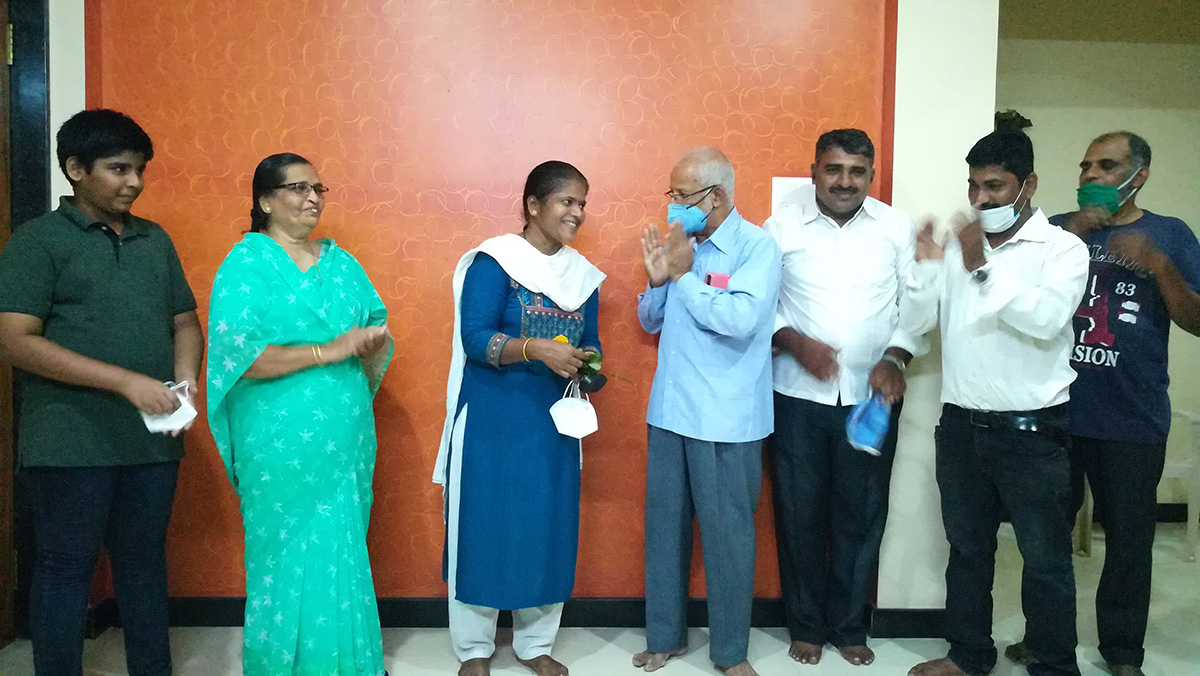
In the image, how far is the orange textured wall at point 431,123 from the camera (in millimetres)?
2756

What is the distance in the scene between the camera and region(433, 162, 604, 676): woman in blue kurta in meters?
2.38

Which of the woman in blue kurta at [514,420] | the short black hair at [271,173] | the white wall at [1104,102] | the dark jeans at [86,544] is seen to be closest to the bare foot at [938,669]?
the woman in blue kurta at [514,420]

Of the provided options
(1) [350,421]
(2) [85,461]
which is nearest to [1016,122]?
(1) [350,421]

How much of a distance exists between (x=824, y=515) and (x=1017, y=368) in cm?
82

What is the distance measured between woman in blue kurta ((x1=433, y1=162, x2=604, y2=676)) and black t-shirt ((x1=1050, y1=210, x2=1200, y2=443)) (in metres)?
1.64

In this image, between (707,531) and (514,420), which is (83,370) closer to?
(514,420)

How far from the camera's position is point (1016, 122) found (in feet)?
13.8

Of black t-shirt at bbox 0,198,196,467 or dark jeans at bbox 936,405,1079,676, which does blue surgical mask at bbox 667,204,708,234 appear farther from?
black t-shirt at bbox 0,198,196,467

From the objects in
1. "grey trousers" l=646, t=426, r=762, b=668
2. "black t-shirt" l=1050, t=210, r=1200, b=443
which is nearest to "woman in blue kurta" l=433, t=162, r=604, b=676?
"grey trousers" l=646, t=426, r=762, b=668

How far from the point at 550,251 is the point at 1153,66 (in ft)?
13.3

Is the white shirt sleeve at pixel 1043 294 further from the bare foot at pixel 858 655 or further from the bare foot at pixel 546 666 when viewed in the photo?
the bare foot at pixel 546 666

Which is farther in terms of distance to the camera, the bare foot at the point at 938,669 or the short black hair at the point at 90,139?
the bare foot at the point at 938,669

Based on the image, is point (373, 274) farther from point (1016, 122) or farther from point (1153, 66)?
point (1153, 66)

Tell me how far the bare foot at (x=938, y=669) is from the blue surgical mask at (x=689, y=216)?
1652mm
